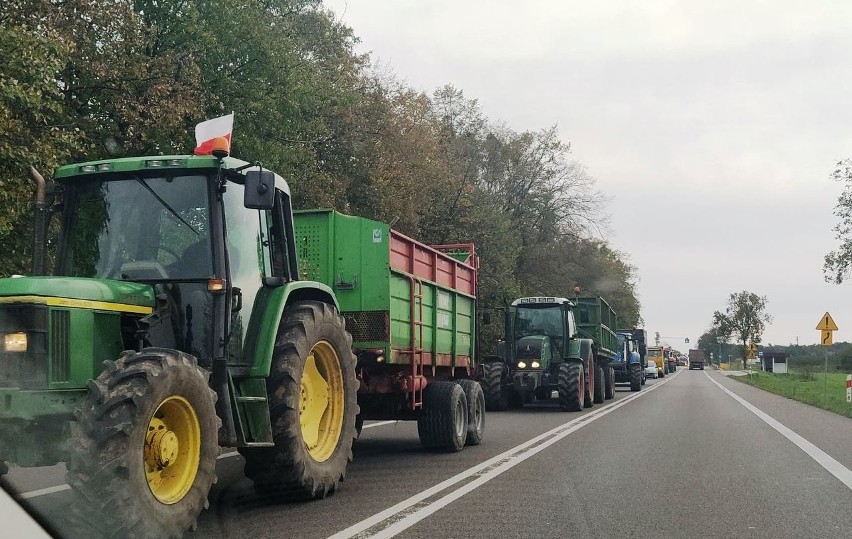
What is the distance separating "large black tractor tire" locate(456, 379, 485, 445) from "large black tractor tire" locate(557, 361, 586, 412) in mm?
8942

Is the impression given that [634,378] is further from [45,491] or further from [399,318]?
[45,491]

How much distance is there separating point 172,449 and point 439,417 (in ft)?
20.4

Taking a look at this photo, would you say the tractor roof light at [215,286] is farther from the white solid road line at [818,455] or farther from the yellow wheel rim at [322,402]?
the white solid road line at [818,455]

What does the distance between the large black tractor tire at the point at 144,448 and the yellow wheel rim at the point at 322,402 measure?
72.3 inches

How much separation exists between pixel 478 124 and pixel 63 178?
4141 cm

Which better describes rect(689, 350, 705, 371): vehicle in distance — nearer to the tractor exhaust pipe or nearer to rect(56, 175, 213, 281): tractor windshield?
rect(56, 175, 213, 281): tractor windshield

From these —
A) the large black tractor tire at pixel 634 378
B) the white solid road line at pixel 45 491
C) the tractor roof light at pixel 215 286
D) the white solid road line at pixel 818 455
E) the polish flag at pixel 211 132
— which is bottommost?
the large black tractor tire at pixel 634 378

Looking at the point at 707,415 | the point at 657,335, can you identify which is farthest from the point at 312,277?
the point at 657,335

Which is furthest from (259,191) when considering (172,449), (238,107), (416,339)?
Answer: (238,107)

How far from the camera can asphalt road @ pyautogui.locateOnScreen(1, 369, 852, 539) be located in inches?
271

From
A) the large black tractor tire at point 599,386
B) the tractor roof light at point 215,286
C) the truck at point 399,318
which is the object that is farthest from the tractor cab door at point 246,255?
the large black tractor tire at point 599,386

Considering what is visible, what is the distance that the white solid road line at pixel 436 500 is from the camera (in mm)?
6594

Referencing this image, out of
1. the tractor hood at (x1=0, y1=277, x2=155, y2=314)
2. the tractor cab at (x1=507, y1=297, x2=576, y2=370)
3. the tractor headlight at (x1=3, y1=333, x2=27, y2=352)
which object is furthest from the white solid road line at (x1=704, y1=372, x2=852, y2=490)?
the tractor headlight at (x1=3, y1=333, x2=27, y2=352)

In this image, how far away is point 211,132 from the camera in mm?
7281
